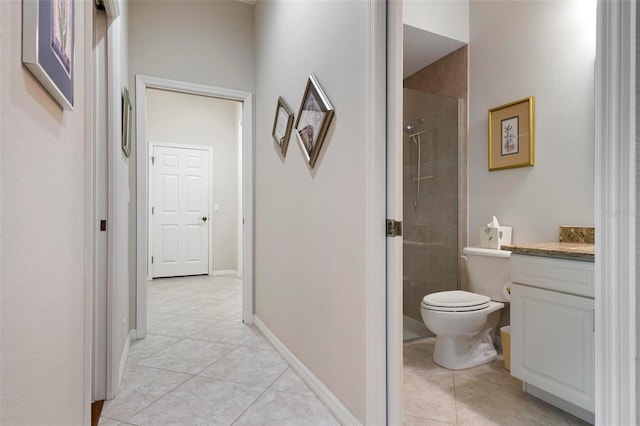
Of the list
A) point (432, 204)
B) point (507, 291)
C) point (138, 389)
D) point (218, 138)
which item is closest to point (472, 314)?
point (507, 291)

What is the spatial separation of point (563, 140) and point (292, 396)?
2.28 m

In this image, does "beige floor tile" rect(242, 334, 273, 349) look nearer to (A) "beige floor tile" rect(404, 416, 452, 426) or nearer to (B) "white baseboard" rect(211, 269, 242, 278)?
(A) "beige floor tile" rect(404, 416, 452, 426)

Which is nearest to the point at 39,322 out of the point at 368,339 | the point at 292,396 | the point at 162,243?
the point at 368,339

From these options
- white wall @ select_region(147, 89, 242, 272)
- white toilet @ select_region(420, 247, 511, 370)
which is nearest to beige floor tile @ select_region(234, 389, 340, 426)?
white toilet @ select_region(420, 247, 511, 370)

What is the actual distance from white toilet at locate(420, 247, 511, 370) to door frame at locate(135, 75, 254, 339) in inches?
64.0

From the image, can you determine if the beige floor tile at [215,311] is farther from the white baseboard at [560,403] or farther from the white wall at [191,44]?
the white baseboard at [560,403]

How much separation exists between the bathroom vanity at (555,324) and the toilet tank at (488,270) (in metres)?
0.58

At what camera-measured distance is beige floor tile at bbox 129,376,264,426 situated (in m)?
1.67

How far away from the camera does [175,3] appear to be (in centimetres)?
295

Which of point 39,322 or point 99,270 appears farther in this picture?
point 99,270

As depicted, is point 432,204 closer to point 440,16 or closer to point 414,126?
point 414,126

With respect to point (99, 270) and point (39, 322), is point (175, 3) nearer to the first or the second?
point (99, 270)

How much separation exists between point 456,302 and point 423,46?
2110 millimetres

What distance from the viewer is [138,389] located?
1954 millimetres
